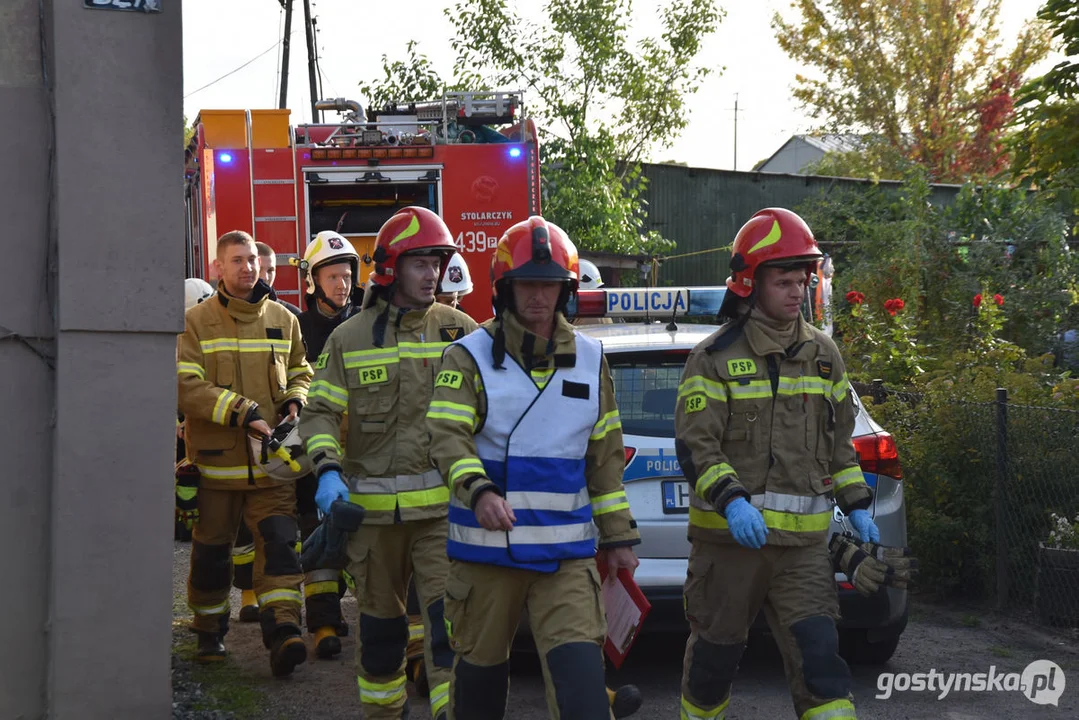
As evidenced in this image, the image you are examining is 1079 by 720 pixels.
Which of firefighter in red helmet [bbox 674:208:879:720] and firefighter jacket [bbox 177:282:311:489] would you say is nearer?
firefighter in red helmet [bbox 674:208:879:720]

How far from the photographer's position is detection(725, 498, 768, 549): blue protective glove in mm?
4242

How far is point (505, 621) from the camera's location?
408cm

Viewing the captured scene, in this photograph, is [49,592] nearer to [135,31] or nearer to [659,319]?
[135,31]

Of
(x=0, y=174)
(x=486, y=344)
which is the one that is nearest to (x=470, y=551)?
(x=486, y=344)

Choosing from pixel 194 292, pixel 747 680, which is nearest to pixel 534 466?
pixel 747 680

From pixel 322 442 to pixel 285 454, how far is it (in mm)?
1165

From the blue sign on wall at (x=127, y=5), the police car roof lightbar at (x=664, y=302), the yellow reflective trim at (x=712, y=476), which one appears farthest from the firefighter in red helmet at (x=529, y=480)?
the blue sign on wall at (x=127, y=5)

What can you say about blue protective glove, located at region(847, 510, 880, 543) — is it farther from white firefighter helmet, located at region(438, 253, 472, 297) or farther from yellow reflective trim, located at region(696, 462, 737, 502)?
white firefighter helmet, located at region(438, 253, 472, 297)

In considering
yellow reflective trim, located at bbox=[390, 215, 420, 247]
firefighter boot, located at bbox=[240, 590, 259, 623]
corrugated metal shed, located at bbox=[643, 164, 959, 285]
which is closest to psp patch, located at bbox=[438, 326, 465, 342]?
yellow reflective trim, located at bbox=[390, 215, 420, 247]

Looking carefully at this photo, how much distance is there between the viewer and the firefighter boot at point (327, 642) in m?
6.62

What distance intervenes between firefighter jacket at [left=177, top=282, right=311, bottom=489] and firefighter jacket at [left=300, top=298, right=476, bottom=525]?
129 centimetres

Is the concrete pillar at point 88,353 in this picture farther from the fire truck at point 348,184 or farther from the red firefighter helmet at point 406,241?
the fire truck at point 348,184

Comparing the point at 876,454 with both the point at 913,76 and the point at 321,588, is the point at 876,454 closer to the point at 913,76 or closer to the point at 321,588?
the point at 321,588

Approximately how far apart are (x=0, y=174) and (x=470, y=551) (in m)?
2.28
